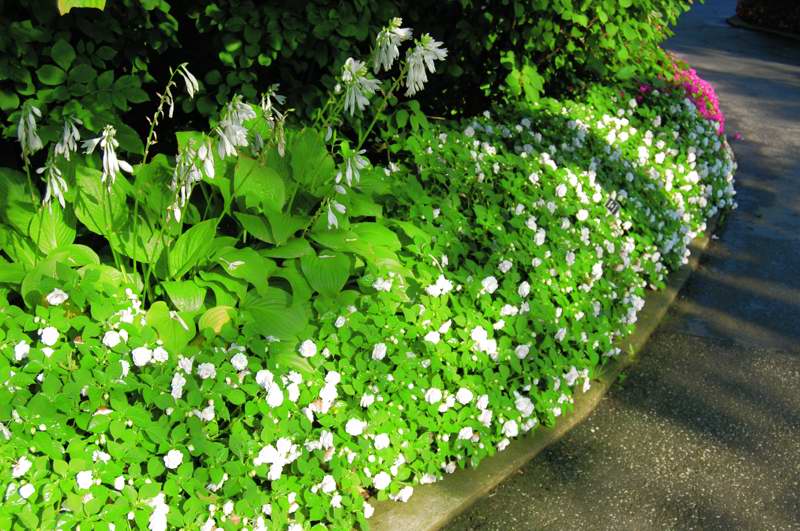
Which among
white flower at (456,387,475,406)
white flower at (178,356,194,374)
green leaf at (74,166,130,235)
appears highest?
green leaf at (74,166,130,235)

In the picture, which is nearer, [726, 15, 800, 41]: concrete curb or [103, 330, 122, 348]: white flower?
[103, 330, 122, 348]: white flower

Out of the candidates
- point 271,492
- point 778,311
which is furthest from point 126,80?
point 778,311

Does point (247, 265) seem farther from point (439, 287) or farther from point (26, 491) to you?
point (26, 491)

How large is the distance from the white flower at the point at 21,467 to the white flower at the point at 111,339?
1.53ft

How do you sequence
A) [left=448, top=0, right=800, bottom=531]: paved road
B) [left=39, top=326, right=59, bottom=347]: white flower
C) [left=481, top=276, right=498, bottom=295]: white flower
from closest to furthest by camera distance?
[left=39, top=326, right=59, bottom=347]: white flower < [left=448, top=0, right=800, bottom=531]: paved road < [left=481, top=276, right=498, bottom=295]: white flower

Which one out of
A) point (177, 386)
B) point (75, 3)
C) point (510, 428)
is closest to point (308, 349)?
point (177, 386)

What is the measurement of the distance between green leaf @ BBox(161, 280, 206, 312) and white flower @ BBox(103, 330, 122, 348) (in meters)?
0.37

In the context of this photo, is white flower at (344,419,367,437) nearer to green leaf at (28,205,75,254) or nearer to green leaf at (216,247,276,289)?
green leaf at (216,247,276,289)

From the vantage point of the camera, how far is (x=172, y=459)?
2707 millimetres

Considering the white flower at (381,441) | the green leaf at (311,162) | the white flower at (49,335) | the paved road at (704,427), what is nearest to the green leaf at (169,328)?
the white flower at (49,335)

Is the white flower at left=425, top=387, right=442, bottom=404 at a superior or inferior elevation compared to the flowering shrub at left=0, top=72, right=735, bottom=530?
inferior

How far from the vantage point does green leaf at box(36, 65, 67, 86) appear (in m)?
3.48

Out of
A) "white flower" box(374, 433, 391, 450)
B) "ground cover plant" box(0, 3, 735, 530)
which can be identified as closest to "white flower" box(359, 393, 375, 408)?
"ground cover plant" box(0, 3, 735, 530)

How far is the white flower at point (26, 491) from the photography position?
8.25 feet
